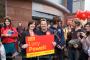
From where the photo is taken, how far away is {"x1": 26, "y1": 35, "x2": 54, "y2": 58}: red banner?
8.76 meters

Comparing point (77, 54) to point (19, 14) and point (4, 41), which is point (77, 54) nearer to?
point (4, 41)

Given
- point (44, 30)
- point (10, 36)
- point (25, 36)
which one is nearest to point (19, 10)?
point (10, 36)

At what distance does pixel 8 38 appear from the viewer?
9.29m

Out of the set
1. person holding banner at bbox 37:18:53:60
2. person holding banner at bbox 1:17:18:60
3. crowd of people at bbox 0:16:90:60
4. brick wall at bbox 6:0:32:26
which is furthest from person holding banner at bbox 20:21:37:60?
brick wall at bbox 6:0:32:26

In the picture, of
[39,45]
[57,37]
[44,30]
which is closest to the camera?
[44,30]

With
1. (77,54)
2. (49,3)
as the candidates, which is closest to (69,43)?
(77,54)

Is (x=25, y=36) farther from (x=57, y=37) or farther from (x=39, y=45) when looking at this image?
(x=57, y=37)

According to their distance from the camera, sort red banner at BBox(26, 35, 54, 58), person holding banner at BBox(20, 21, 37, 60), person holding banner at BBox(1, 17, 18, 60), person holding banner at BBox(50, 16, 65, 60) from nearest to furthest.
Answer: person holding banner at BBox(20, 21, 37, 60)
red banner at BBox(26, 35, 54, 58)
person holding banner at BBox(1, 17, 18, 60)
person holding banner at BBox(50, 16, 65, 60)

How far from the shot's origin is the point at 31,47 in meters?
8.83

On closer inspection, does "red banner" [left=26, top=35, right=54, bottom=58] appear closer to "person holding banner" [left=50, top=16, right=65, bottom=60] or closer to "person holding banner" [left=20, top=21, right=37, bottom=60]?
"person holding banner" [left=20, top=21, right=37, bottom=60]

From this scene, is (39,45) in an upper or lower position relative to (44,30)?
lower

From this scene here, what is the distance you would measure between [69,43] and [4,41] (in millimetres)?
1980

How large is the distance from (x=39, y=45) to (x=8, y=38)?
0.87 meters

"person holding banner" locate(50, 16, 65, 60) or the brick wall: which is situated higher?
the brick wall
